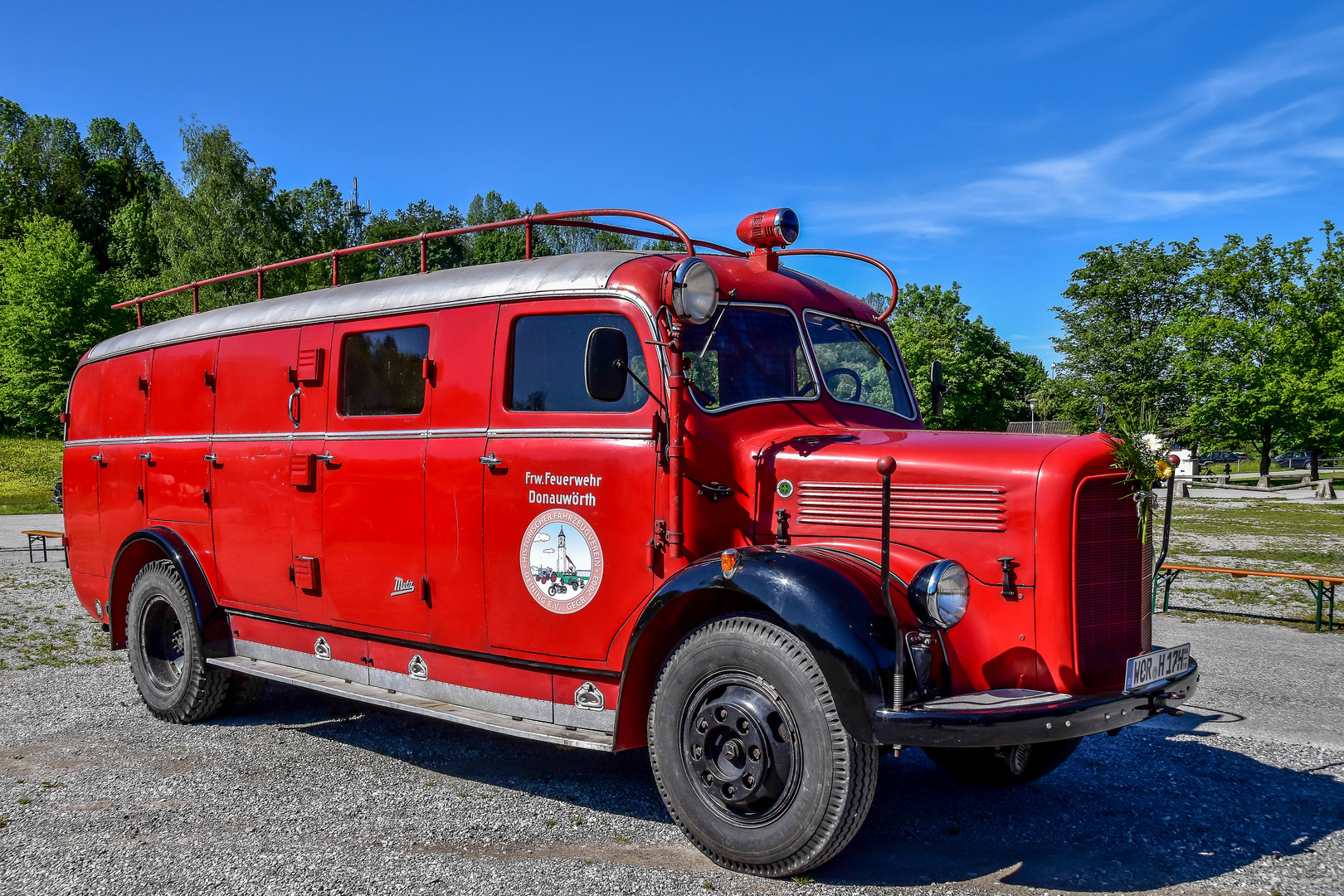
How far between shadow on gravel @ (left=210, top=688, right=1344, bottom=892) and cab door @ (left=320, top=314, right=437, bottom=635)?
107 cm

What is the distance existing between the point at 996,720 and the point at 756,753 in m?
1.01

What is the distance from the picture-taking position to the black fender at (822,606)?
12.7 ft

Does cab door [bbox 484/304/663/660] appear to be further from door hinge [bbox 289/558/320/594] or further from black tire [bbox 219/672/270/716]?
black tire [bbox 219/672/270/716]

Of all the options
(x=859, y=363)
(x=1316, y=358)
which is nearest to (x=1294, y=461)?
(x=1316, y=358)

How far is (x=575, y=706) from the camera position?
195 inches

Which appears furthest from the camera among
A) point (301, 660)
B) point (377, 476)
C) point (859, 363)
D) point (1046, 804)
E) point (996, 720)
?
point (301, 660)

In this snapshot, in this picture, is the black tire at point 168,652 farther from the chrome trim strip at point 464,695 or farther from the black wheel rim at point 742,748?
the black wheel rim at point 742,748

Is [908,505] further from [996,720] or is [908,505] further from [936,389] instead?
[936,389]

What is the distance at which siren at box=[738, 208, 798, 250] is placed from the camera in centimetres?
549

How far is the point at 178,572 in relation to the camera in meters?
7.17

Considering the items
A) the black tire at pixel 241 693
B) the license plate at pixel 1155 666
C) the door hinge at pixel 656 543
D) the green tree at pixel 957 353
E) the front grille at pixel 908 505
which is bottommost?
the black tire at pixel 241 693

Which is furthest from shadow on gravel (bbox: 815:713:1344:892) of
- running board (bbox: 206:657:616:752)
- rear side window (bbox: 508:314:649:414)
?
rear side window (bbox: 508:314:649:414)

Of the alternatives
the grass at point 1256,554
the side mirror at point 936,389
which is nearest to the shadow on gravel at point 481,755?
the side mirror at point 936,389

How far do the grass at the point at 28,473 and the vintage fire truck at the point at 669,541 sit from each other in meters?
28.3
